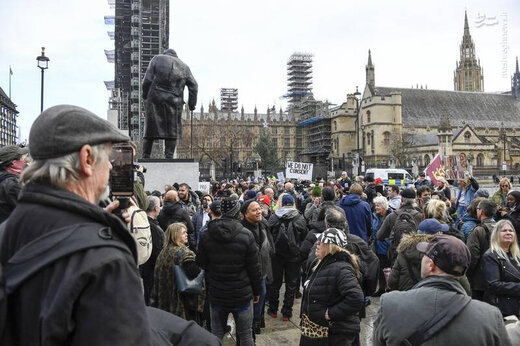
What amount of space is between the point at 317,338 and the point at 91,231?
3194mm

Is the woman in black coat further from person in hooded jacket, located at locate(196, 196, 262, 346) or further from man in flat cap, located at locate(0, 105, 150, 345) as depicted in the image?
man in flat cap, located at locate(0, 105, 150, 345)

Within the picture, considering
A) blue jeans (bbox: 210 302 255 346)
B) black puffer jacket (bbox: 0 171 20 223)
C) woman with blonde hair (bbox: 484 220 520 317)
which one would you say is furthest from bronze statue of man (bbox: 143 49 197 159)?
woman with blonde hair (bbox: 484 220 520 317)

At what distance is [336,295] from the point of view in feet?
12.9

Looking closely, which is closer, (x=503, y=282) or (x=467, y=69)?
(x=503, y=282)

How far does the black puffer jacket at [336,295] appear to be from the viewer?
3840mm

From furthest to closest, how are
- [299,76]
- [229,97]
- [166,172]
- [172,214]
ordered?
[229,97] < [299,76] < [166,172] < [172,214]

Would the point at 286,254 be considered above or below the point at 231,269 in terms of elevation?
below

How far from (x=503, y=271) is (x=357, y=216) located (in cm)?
348

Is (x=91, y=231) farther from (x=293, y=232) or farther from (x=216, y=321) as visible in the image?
(x=293, y=232)

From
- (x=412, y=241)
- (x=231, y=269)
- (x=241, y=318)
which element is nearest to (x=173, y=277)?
(x=231, y=269)

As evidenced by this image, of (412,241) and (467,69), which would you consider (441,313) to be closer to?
(412,241)

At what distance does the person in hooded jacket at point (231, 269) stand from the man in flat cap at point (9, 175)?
2.01 metres

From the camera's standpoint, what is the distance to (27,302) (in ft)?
4.16

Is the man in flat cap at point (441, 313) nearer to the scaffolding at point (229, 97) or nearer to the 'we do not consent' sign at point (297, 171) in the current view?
the 'we do not consent' sign at point (297, 171)
